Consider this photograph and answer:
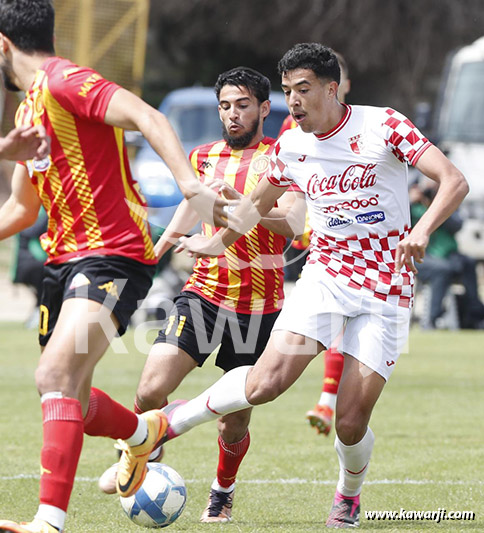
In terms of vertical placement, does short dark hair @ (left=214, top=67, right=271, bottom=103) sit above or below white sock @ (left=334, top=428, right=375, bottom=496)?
above

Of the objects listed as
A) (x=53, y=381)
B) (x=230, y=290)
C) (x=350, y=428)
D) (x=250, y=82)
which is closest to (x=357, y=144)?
(x=250, y=82)

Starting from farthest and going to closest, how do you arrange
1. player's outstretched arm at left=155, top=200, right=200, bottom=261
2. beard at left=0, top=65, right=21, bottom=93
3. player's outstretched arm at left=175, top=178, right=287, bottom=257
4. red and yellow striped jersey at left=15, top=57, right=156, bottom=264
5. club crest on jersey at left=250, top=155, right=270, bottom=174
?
club crest on jersey at left=250, top=155, right=270, bottom=174, player's outstretched arm at left=155, top=200, right=200, bottom=261, player's outstretched arm at left=175, top=178, right=287, bottom=257, beard at left=0, top=65, right=21, bottom=93, red and yellow striped jersey at left=15, top=57, right=156, bottom=264

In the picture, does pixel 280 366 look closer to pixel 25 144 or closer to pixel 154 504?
pixel 154 504

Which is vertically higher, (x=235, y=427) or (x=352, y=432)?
(x=352, y=432)

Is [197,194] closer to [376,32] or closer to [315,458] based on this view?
[315,458]

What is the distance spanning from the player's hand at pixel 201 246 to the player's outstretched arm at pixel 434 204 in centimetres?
96

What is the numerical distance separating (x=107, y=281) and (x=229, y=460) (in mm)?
1683

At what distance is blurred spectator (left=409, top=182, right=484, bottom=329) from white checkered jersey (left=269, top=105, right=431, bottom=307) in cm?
1039

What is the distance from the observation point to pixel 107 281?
4.79 m

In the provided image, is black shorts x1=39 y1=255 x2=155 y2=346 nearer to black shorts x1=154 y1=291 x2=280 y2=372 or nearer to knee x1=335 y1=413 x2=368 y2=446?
black shorts x1=154 y1=291 x2=280 y2=372

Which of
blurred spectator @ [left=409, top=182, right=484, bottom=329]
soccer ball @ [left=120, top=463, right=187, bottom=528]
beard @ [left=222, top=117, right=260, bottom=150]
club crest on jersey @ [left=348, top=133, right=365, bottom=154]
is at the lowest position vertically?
blurred spectator @ [left=409, top=182, right=484, bottom=329]

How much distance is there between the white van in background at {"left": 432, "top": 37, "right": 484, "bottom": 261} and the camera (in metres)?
19.7

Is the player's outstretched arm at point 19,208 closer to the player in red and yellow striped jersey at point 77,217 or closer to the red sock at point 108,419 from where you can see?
the player in red and yellow striped jersey at point 77,217

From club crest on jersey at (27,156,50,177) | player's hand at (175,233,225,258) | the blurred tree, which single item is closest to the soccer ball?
player's hand at (175,233,225,258)
